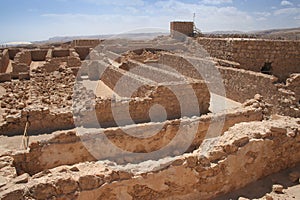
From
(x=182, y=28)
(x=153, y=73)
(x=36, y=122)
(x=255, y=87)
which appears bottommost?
(x=36, y=122)

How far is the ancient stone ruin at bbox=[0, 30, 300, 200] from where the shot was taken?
4301mm

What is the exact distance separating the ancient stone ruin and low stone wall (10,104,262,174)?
0.02 meters

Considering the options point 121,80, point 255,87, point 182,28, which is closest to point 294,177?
point 255,87

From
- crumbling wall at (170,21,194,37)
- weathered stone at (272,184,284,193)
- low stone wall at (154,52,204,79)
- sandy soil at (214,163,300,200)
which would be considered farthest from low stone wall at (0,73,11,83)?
crumbling wall at (170,21,194,37)

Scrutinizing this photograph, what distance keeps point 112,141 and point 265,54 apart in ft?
35.4

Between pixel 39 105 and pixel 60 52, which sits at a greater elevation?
pixel 60 52

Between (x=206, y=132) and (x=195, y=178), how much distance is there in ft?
9.87

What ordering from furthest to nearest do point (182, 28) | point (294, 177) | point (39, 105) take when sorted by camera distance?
1. point (182, 28)
2. point (39, 105)
3. point (294, 177)

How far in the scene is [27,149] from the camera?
5719 mm

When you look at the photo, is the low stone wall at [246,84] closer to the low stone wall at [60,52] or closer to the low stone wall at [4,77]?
the low stone wall at [4,77]

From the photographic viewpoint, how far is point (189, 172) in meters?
4.66

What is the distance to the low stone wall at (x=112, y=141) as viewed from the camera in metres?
5.80

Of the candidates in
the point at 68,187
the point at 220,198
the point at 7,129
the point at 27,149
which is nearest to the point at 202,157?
the point at 220,198

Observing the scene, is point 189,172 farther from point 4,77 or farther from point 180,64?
point 4,77
